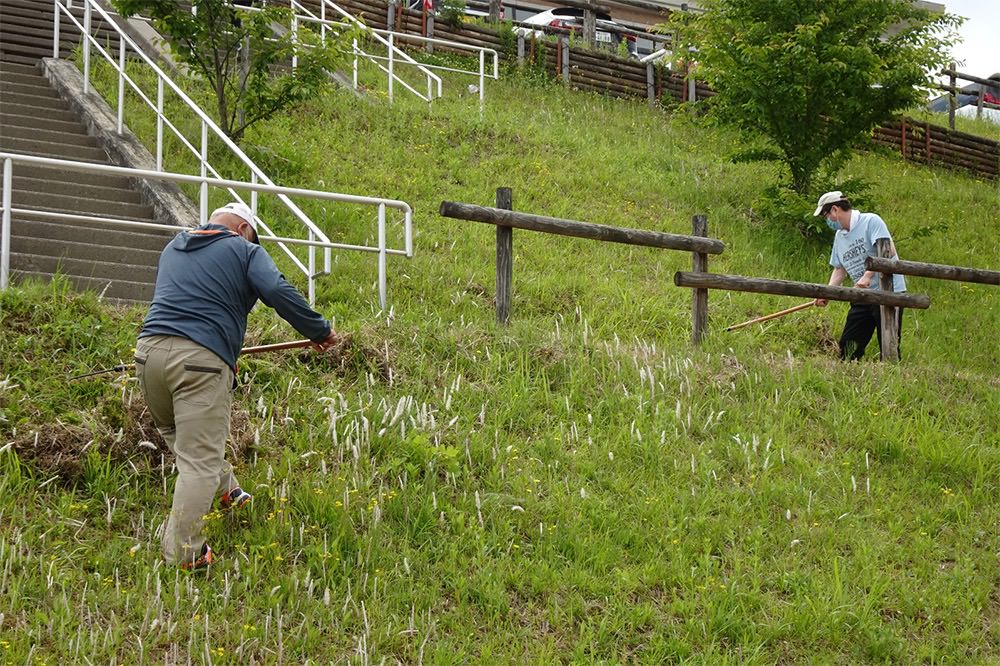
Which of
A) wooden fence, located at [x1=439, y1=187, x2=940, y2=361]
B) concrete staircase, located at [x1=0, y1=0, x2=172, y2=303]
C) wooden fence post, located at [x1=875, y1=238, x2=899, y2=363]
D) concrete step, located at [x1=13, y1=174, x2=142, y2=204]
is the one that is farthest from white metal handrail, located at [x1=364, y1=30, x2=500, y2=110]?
wooden fence post, located at [x1=875, y1=238, x2=899, y2=363]

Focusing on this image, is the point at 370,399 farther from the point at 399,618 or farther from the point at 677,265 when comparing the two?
the point at 677,265

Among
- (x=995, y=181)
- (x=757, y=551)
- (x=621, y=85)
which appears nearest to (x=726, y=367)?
(x=757, y=551)

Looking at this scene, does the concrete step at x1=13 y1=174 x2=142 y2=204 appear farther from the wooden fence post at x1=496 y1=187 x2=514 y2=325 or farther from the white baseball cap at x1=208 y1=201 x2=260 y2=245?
the white baseball cap at x1=208 y1=201 x2=260 y2=245

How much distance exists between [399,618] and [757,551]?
218cm

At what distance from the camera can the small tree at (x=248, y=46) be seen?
13.5 meters

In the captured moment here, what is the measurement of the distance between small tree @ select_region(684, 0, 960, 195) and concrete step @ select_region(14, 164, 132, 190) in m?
8.47

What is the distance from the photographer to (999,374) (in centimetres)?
1159

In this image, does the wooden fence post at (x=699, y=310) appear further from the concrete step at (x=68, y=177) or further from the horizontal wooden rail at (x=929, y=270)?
the concrete step at (x=68, y=177)

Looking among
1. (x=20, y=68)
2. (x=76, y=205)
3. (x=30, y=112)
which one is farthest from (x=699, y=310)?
(x=20, y=68)

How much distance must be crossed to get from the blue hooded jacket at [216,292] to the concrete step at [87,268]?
373cm

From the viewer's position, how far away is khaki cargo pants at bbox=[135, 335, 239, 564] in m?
5.62

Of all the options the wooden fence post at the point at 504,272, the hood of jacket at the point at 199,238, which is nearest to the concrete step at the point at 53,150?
the wooden fence post at the point at 504,272

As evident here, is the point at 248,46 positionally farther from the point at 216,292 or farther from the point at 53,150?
the point at 216,292

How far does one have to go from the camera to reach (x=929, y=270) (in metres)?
10.7
